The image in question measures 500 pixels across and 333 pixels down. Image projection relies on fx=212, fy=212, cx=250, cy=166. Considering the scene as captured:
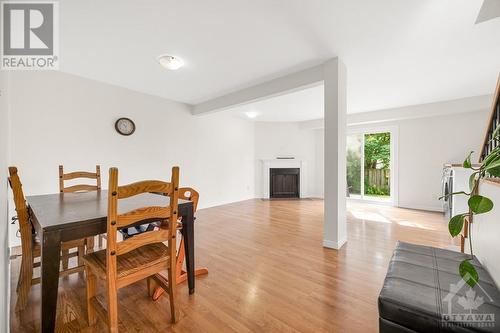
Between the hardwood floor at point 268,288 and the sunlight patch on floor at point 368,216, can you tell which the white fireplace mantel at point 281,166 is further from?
the hardwood floor at point 268,288

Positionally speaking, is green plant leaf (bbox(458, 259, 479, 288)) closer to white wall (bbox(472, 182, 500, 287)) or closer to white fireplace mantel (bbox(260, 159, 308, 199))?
white wall (bbox(472, 182, 500, 287))

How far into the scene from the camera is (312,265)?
2234 mm

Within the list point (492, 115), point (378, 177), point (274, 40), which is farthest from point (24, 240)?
point (378, 177)

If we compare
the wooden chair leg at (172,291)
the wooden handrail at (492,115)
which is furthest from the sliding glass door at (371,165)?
the wooden chair leg at (172,291)

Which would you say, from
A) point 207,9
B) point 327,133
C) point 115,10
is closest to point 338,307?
point 327,133

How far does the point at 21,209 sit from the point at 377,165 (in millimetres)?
6428

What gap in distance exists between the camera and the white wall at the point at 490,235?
115 centimetres

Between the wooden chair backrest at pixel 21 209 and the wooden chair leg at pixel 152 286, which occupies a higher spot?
the wooden chair backrest at pixel 21 209

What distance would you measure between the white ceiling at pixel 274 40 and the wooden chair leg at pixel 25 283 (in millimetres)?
2087

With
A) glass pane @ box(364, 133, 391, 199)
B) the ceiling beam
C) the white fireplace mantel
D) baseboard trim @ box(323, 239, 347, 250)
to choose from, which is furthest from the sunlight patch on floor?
the ceiling beam

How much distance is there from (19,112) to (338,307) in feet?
14.0

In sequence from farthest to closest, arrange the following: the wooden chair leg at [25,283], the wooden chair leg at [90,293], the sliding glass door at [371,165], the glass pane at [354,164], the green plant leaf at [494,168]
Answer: the glass pane at [354,164] → the sliding glass door at [371,165] → the wooden chair leg at [25,283] → the wooden chair leg at [90,293] → the green plant leaf at [494,168]

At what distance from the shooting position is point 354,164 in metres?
5.89

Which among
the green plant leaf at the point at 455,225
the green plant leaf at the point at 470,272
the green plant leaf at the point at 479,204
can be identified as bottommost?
the green plant leaf at the point at 470,272
